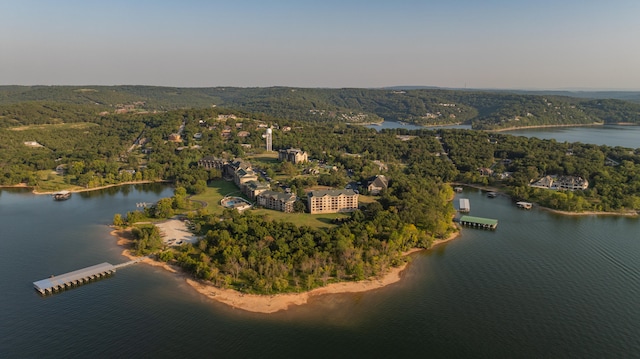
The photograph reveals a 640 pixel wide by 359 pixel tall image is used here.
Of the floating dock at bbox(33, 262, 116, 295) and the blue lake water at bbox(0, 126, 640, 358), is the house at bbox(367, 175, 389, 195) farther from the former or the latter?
the floating dock at bbox(33, 262, 116, 295)

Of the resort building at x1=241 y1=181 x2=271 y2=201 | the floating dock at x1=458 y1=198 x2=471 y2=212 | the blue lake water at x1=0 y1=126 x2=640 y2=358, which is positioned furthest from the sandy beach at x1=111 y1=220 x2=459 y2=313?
the floating dock at x1=458 y1=198 x2=471 y2=212

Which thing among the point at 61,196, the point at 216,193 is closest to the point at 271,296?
the point at 216,193

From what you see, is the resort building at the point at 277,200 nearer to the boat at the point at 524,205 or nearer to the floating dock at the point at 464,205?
the floating dock at the point at 464,205

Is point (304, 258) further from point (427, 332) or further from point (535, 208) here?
point (535, 208)

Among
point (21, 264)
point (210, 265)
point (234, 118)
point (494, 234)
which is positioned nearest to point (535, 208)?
point (494, 234)

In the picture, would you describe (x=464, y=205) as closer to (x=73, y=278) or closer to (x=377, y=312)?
(x=377, y=312)

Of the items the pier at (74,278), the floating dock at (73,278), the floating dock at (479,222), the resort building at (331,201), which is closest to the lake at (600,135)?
the floating dock at (479,222)
